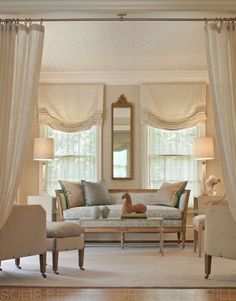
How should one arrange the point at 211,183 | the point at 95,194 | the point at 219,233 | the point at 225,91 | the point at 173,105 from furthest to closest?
the point at 173,105 < the point at 95,194 < the point at 211,183 < the point at 219,233 < the point at 225,91

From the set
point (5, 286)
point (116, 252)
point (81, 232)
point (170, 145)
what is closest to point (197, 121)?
point (170, 145)

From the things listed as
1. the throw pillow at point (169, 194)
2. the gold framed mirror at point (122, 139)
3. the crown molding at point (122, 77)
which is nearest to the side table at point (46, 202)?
the gold framed mirror at point (122, 139)

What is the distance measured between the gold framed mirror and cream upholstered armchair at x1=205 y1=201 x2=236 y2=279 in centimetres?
421

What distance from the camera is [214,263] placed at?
6.22 metres

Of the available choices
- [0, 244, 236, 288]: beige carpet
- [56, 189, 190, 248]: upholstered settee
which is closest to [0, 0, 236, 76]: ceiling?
[56, 189, 190, 248]: upholstered settee

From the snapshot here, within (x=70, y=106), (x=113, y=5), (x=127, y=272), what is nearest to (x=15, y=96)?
(x=113, y=5)

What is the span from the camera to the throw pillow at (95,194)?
855 cm

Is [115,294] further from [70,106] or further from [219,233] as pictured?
[70,106]

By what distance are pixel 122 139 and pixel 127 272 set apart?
4.13 m

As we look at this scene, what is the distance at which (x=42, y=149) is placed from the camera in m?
8.70

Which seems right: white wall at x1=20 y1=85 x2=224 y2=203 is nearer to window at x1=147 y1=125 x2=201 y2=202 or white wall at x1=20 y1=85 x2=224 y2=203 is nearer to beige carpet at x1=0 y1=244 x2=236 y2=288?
window at x1=147 y1=125 x2=201 y2=202

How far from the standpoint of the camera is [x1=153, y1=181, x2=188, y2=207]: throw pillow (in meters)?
8.41

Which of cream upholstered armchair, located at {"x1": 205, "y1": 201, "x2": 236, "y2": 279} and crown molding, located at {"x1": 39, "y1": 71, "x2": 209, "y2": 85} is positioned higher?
crown molding, located at {"x1": 39, "y1": 71, "x2": 209, "y2": 85}

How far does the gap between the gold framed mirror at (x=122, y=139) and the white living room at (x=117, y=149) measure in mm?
18
